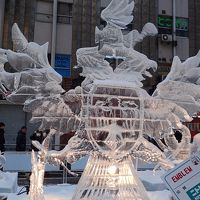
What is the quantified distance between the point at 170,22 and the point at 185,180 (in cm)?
1346

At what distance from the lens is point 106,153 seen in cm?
299

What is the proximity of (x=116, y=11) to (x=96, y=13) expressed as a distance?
1043cm

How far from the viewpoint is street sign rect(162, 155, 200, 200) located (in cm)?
155

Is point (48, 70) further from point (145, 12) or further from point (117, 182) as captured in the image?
point (145, 12)

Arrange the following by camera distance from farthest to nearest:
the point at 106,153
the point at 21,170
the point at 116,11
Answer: the point at 21,170 → the point at 116,11 → the point at 106,153

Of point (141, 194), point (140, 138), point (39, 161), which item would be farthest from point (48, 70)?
point (141, 194)

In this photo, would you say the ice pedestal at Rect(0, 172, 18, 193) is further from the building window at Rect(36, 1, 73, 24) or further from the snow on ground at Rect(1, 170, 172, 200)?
the building window at Rect(36, 1, 73, 24)

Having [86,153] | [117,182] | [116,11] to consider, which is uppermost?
[116,11]

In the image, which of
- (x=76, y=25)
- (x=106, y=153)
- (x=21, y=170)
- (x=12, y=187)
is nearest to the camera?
(x=106, y=153)

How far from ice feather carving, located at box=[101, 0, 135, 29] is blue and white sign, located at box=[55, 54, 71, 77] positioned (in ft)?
31.4

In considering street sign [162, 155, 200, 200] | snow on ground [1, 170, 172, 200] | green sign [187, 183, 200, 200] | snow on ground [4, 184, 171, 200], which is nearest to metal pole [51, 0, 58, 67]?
snow on ground [1, 170, 172, 200]

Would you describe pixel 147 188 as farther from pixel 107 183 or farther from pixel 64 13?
pixel 64 13

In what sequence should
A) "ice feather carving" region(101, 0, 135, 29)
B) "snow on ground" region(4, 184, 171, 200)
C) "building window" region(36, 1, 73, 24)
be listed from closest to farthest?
"ice feather carving" region(101, 0, 135, 29), "snow on ground" region(4, 184, 171, 200), "building window" region(36, 1, 73, 24)

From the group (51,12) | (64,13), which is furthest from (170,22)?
(51,12)
